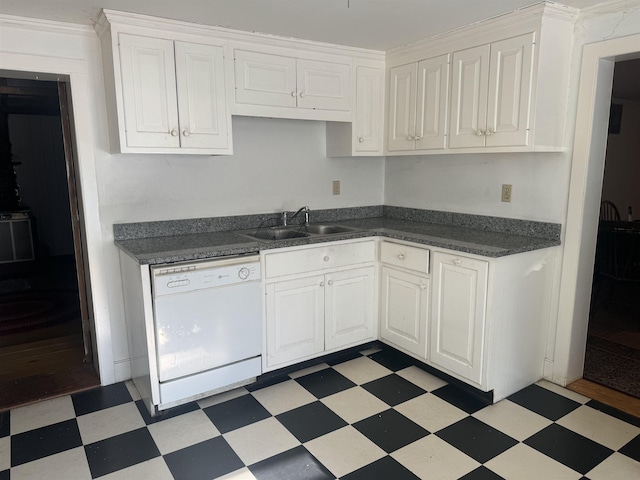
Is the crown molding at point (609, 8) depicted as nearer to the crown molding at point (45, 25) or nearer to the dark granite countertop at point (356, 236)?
the dark granite countertop at point (356, 236)

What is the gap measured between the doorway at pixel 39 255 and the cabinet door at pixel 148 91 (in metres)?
0.50

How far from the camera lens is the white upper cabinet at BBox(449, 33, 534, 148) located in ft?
7.80

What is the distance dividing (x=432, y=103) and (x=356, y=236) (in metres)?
0.98

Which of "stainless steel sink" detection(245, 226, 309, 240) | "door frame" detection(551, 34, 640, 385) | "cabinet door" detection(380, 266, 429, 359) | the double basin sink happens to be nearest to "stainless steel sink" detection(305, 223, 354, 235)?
the double basin sink

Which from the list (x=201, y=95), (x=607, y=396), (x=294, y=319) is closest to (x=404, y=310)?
(x=294, y=319)

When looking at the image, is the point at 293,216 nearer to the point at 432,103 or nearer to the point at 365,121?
the point at 365,121

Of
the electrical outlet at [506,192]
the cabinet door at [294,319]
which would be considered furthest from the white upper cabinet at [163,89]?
the electrical outlet at [506,192]

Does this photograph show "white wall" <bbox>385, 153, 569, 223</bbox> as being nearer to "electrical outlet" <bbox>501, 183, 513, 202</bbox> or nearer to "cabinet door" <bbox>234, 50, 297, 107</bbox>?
"electrical outlet" <bbox>501, 183, 513, 202</bbox>

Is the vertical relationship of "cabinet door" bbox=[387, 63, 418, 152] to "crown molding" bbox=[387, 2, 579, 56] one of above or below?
below

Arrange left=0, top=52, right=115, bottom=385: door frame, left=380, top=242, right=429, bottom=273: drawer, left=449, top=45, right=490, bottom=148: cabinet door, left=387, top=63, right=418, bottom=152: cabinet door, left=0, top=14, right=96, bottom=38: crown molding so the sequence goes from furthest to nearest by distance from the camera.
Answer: left=387, top=63, right=418, bottom=152: cabinet door → left=380, top=242, right=429, bottom=273: drawer → left=449, top=45, right=490, bottom=148: cabinet door → left=0, top=52, right=115, bottom=385: door frame → left=0, top=14, right=96, bottom=38: crown molding

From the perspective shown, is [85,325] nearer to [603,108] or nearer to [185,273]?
[185,273]

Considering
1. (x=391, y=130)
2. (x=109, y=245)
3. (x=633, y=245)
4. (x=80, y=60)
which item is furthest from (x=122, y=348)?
(x=633, y=245)

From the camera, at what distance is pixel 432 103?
2.89 metres

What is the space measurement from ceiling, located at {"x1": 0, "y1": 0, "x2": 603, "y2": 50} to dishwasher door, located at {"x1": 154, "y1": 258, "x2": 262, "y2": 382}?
4.30 ft
